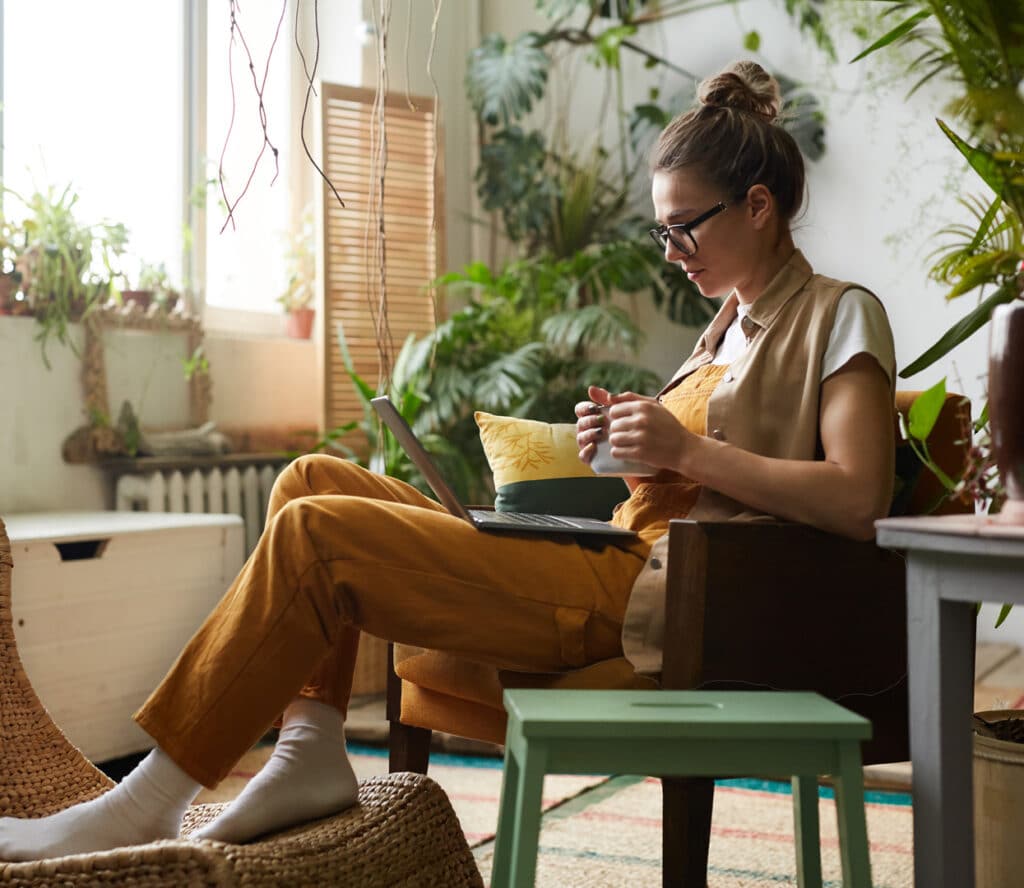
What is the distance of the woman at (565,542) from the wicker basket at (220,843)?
68 millimetres

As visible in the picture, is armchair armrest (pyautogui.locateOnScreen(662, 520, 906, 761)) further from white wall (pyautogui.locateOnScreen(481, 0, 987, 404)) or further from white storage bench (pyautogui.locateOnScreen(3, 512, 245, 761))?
white wall (pyautogui.locateOnScreen(481, 0, 987, 404))

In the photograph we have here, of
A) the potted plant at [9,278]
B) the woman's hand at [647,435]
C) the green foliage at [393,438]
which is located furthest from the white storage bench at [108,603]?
the woman's hand at [647,435]

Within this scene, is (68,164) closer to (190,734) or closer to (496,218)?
(496,218)

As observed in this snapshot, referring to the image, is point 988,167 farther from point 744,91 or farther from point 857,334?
point 744,91

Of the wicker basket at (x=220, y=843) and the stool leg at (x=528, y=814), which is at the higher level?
the stool leg at (x=528, y=814)

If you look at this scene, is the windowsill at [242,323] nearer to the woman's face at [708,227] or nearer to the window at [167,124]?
the window at [167,124]

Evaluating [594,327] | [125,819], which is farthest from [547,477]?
[594,327]

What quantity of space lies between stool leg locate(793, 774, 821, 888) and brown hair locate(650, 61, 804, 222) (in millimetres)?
805

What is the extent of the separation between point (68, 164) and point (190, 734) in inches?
100

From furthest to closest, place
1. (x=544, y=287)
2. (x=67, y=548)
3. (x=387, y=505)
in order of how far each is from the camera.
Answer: (x=544, y=287) < (x=67, y=548) < (x=387, y=505)

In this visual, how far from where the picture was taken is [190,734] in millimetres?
1445

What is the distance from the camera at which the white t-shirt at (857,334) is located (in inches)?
63.9

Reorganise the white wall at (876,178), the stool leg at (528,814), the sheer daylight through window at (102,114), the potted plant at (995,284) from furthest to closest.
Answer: the white wall at (876,178) → the sheer daylight through window at (102,114) → the potted plant at (995,284) → the stool leg at (528,814)

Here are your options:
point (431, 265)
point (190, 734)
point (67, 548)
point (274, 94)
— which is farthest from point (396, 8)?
point (190, 734)
